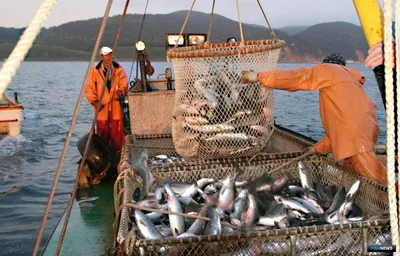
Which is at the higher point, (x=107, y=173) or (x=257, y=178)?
(x=257, y=178)

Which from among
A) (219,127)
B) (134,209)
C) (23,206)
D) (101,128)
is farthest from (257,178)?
(23,206)

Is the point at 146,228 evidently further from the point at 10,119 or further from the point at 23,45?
the point at 10,119

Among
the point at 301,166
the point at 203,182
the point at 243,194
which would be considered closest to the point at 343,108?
the point at 301,166

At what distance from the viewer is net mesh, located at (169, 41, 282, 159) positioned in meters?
5.68

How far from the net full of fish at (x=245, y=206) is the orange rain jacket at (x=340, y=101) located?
1.84ft

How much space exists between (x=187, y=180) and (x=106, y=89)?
4.53m

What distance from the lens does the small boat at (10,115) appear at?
51.8 ft

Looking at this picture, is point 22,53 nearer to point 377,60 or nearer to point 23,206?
point 377,60

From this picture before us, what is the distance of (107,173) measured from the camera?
8.68m

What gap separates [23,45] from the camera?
152cm

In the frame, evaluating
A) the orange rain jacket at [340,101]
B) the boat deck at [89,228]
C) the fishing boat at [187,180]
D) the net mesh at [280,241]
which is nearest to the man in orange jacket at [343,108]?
the orange rain jacket at [340,101]

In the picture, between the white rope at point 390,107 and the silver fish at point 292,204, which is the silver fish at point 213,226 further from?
the white rope at point 390,107

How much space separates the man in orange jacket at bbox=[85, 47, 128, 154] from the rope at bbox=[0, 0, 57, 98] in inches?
308

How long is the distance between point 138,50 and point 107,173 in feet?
11.8
